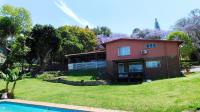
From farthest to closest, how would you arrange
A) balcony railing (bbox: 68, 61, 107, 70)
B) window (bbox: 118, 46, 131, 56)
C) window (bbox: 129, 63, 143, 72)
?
balcony railing (bbox: 68, 61, 107, 70)
window (bbox: 118, 46, 131, 56)
window (bbox: 129, 63, 143, 72)

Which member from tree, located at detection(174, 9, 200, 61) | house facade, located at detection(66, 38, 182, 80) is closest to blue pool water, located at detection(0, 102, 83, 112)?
house facade, located at detection(66, 38, 182, 80)

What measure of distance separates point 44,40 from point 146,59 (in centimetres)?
1980

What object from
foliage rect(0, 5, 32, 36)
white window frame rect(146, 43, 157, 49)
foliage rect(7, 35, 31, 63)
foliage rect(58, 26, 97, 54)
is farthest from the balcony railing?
foliage rect(0, 5, 32, 36)

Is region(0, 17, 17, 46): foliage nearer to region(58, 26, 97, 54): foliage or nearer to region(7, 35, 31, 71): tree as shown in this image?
region(7, 35, 31, 71): tree

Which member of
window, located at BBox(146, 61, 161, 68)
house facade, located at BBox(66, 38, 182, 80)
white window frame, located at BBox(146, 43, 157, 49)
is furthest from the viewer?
white window frame, located at BBox(146, 43, 157, 49)

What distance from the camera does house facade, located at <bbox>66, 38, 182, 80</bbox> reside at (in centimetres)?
3906

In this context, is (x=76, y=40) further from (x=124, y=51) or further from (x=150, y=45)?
(x=150, y=45)

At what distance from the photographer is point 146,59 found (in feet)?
131

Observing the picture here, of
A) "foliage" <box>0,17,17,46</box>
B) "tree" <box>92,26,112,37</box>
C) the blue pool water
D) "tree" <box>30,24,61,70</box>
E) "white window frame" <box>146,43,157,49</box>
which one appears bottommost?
the blue pool water

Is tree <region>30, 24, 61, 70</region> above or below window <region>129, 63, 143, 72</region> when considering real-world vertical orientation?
above

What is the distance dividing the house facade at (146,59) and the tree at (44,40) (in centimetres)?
1420

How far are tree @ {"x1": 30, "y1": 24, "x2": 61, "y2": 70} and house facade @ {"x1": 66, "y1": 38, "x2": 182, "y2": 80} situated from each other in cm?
1420

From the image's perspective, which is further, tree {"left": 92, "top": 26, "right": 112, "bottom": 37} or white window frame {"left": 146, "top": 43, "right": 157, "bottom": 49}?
tree {"left": 92, "top": 26, "right": 112, "bottom": 37}

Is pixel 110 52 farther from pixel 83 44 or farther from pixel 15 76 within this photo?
pixel 83 44
